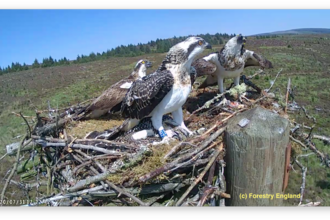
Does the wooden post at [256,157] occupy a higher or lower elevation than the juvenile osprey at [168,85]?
lower

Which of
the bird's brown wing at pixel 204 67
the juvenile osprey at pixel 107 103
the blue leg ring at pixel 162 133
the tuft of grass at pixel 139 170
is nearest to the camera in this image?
the tuft of grass at pixel 139 170

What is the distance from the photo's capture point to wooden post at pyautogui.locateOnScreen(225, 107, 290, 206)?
1990 mm

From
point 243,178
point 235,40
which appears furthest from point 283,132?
point 235,40

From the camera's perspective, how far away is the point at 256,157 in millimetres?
2002

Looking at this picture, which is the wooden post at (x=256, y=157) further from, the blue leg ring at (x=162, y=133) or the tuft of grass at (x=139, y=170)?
the blue leg ring at (x=162, y=133)

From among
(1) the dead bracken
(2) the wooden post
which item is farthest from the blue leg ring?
(2) the wooden post

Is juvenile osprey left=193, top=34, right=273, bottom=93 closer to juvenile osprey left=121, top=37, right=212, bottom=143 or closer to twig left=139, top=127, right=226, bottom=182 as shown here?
juvenile osprey left=121, top=37, right=212, bottom=143

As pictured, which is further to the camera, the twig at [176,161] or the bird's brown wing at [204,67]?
the bird's brown wing at [204,67]

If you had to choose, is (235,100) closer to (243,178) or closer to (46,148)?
(243,178)

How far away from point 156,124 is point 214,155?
1.63 meters

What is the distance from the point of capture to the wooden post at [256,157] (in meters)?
1.99

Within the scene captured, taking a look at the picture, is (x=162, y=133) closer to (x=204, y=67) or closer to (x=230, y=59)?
(x=204, y=67)

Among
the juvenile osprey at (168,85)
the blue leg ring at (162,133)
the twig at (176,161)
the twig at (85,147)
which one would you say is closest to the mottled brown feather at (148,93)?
the juvenile osprey at (168,85)

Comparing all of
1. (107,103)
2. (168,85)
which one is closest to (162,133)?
(168,85)
